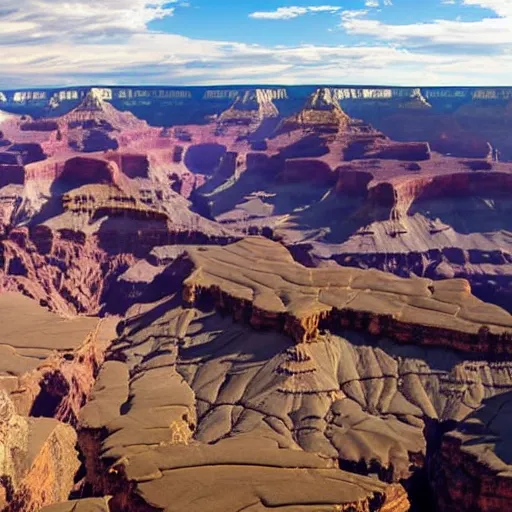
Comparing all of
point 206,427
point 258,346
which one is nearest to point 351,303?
point 258,346

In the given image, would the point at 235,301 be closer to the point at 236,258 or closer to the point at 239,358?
the point at 239,358

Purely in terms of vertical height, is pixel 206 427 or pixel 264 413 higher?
pixel 264 413

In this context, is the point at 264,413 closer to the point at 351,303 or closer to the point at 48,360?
the point at 351,303

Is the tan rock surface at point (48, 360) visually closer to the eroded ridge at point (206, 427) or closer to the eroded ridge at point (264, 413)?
the eroded ridge at point (206, 427)

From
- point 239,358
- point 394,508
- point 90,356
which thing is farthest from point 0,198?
point 394,508

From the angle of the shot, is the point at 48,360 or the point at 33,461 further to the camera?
the point at 48,360

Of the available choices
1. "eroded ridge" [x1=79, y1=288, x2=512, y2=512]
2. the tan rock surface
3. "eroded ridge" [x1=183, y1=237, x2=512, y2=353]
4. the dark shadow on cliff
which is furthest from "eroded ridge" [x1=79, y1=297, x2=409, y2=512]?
the dark shadow on cliff
